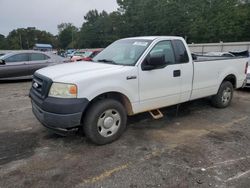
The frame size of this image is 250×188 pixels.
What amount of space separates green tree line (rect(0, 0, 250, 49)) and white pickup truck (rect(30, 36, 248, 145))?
3717 cm

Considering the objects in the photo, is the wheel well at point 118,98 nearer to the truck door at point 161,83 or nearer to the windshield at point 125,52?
the truck door at point 161,83

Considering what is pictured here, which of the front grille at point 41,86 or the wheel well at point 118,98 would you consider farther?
the wheel well at point 118,98

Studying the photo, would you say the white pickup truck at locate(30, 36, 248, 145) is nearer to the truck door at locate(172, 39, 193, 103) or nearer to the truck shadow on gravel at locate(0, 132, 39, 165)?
the truck door at locate(172, 39, 193, 103)

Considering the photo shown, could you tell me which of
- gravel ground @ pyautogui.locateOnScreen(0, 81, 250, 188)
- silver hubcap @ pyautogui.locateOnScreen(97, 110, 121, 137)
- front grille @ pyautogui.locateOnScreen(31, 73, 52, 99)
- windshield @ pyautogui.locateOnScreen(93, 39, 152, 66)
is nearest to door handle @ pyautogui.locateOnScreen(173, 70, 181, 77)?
windshield @ pyautogui.locateOnScreen(93, 39, 152, 66)

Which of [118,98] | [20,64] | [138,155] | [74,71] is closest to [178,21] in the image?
[20,64]

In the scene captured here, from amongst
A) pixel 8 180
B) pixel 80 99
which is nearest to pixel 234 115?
pixel 80 99

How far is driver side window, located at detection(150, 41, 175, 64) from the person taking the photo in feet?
16.2

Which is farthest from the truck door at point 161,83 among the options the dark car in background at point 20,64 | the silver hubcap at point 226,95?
the dark car in background at point 20,64

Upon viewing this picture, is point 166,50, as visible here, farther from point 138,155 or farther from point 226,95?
point 226,95

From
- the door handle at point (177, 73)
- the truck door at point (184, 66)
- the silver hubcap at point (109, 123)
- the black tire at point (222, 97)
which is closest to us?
the silver hubcap at point (109, 123)

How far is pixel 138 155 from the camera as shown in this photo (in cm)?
396

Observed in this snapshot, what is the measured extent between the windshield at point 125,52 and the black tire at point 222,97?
269 cm

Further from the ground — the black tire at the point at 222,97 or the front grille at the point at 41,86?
the front grille at the point at 41,86

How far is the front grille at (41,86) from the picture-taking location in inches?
156
